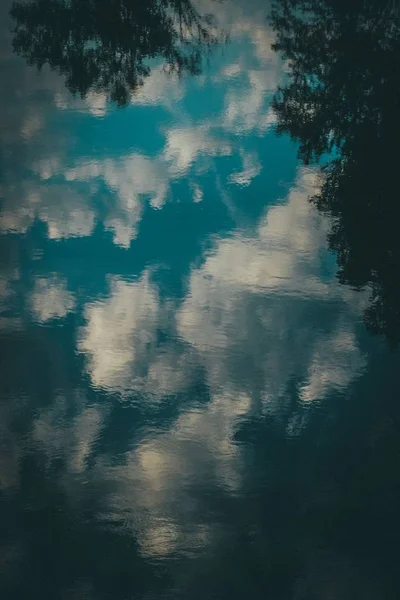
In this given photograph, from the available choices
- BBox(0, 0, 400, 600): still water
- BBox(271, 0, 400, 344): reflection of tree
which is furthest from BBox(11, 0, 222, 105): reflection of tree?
BBox(271, 0, 400, 344): reflection of tree

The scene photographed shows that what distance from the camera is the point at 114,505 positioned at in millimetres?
11609

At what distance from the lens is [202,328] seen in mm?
16422

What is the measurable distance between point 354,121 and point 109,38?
45.3ft

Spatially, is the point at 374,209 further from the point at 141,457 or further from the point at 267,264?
the point at 141,457

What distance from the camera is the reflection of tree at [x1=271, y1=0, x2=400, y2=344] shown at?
730 inches

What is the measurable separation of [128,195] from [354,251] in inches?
252

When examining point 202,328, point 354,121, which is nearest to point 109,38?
point 354,121

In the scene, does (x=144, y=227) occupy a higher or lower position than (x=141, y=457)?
higher

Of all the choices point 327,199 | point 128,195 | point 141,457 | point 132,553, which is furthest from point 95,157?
point 132,553

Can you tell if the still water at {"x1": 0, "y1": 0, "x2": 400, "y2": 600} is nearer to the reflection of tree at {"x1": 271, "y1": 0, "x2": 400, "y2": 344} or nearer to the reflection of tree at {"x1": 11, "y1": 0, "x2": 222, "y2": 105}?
the reflection of tree at {"x1": 271, "y1": 0, "x2": 400, "y2": 344}

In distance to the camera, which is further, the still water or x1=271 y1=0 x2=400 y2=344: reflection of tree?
x1=271 y1=0 x2=400 y2=344: reflection of tree

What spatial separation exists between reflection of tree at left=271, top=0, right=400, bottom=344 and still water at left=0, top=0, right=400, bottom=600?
0.08m

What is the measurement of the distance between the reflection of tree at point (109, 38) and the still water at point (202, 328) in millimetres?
285

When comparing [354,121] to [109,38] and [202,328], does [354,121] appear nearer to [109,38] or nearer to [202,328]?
[202,328]
